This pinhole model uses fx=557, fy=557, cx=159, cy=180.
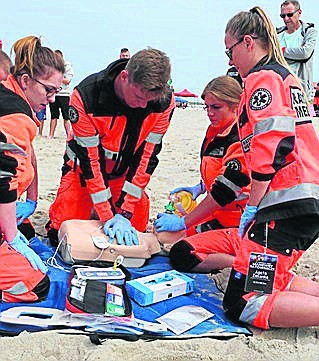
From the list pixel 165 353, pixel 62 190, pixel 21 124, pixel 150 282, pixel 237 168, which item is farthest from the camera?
pixel 62 190

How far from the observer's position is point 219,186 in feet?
10.4

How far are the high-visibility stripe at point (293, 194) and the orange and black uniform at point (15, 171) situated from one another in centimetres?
113

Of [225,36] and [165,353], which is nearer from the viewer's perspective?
[165,353]

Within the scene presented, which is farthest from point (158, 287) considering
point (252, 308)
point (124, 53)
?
point (124, 53)

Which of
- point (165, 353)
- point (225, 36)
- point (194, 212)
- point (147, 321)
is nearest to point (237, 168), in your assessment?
point (194, 212)

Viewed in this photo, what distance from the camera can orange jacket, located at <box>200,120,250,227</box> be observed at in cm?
314

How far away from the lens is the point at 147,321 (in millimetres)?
2594

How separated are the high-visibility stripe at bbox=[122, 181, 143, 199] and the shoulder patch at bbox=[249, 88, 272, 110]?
140 centimetres

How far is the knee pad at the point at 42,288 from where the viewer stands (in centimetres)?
274

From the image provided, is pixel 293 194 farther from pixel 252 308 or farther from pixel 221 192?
pixel 221 192

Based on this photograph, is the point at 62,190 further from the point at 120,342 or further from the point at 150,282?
the point at 120,342

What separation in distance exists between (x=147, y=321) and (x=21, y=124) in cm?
107

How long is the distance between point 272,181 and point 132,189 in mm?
1334

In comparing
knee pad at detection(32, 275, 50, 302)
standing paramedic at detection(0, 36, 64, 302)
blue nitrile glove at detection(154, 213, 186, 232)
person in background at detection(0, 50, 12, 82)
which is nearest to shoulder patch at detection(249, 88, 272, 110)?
standing paramedic at detection(0, 36, 64, 302)
